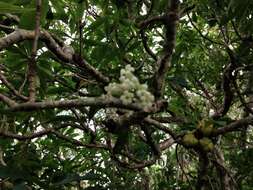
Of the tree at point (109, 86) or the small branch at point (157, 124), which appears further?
the small branch at point (157, 124)

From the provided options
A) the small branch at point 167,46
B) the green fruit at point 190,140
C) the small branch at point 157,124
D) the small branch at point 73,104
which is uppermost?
the small branch at point 167,46

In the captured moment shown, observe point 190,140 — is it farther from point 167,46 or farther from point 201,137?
point 167,46

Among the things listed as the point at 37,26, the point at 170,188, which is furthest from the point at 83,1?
the point at 170,188

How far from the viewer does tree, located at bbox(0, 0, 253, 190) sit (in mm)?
1424

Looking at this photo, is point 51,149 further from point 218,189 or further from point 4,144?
point 218,189

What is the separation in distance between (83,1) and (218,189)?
1633 millimetres

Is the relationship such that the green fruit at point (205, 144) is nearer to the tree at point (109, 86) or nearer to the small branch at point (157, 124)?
the tree at point (109, 86)

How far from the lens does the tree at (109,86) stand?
1424 mm

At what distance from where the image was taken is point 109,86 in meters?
1.32

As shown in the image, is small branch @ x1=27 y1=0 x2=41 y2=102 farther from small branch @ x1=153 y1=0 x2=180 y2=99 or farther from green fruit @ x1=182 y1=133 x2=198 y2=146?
green fruit @ x1=182 y1=133 x2=198 y2=146

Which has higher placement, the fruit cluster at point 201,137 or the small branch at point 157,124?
the small branch at point 157,124

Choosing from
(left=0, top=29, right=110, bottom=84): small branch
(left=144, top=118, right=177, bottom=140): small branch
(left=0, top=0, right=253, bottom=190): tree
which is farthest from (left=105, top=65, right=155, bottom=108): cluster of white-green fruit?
(left=144, top=118, right=177, bottom=140): small branch

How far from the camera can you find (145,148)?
3518mm

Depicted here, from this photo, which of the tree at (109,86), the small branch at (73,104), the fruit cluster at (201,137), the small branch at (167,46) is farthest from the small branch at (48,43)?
the fruit cluster at (201,137)
